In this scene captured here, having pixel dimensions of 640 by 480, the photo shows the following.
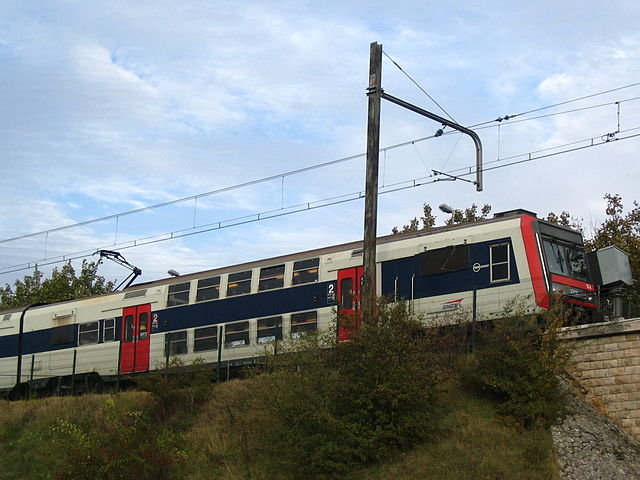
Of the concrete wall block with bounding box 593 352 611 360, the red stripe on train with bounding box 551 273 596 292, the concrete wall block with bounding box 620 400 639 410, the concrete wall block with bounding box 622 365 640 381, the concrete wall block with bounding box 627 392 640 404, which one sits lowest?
the concrete wall block with bounding box 620 400 639 410

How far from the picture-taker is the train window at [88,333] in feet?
107

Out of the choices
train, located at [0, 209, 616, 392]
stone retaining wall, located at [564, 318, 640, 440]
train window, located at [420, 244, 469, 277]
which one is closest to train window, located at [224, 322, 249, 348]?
train, located at [0, 209, 616, 392]

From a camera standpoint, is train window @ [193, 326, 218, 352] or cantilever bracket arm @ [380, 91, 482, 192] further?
train window @ [193, 326, 218, 352]

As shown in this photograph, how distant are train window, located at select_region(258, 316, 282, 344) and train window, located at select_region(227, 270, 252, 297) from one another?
1.42m

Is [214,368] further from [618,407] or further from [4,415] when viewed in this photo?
→ [618,407]

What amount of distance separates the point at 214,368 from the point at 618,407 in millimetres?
12823

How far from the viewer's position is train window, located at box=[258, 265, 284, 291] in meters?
28.0

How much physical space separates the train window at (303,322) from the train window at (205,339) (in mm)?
3154

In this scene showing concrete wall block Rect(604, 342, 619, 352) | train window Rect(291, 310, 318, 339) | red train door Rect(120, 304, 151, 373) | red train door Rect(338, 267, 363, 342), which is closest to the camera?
concrete wall block Rect(604, 342, 619, 352)

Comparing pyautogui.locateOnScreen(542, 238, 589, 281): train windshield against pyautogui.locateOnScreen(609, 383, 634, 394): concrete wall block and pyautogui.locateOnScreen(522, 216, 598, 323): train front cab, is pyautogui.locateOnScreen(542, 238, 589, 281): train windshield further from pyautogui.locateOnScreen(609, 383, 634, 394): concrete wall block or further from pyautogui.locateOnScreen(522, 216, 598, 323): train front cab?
pyautogui.locateOnScreen(609, 383, 634, 394): concrete wall block

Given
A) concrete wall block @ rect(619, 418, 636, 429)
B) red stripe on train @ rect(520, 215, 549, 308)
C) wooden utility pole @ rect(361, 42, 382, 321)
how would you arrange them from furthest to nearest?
red stripe on train @ rect(520, 215, 549, 308), wooden utility pole @ rect(361, 42, 382, 321), concrete wall block @ rect(619, 418, 636, 429)

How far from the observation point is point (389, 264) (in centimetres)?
2594

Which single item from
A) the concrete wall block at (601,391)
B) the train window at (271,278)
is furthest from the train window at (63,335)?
the concrete wall block at (601,391)

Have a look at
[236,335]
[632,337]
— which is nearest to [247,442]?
[236,335]
